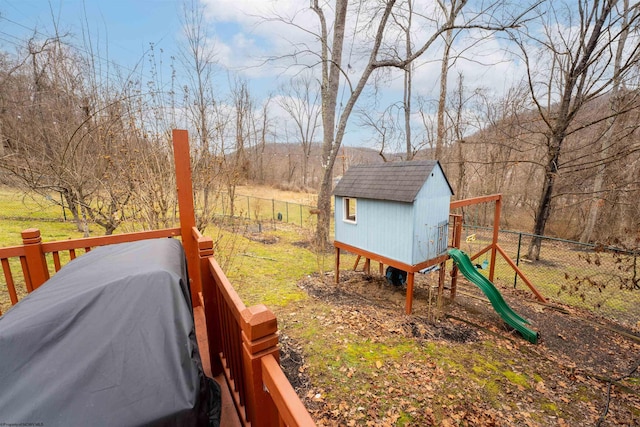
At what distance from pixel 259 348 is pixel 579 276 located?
1190 cm

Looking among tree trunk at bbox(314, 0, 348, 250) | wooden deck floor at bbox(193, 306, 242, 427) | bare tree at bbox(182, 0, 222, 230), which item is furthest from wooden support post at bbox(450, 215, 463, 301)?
wooden deck floor at bbox(193, 306, 242, 427)

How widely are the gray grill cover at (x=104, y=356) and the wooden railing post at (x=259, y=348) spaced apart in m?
0.22

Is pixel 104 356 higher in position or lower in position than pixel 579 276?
higher

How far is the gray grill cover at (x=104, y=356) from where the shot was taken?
0.97 metres

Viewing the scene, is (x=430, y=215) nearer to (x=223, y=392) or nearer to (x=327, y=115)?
(x=223, y=392)

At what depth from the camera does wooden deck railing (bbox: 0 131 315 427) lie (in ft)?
3.76

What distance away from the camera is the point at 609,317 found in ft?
21.9

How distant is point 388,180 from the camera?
671 centimetres

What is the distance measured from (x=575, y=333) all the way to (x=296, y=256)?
7892 millimetres

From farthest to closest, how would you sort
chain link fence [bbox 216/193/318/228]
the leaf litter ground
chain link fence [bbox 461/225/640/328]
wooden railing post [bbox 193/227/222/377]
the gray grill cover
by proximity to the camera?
chain link fence [bbox 216/193/318/228] < chain link fence [bbox 461/225/640/328] < the leaf litter ground < wooden railing post [bbox 193/227/222/377] < the gray grill cover

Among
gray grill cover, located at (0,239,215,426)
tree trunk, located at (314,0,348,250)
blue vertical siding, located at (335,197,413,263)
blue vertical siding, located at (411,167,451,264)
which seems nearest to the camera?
gray grill cover, located at (0,239,215,426)

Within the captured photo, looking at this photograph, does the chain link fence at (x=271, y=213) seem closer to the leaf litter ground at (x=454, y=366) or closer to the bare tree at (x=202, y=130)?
the bare tree at (x=202, y=130)

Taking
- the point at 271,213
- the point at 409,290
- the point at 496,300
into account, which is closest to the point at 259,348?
the point at 409,290

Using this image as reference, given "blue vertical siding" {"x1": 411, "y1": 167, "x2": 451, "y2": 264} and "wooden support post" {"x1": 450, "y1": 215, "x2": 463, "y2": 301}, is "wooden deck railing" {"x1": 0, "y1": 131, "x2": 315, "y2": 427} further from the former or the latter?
"wooden support post" {"x1": 450, "y1": 215, "x2": 463, "y2": 301}
